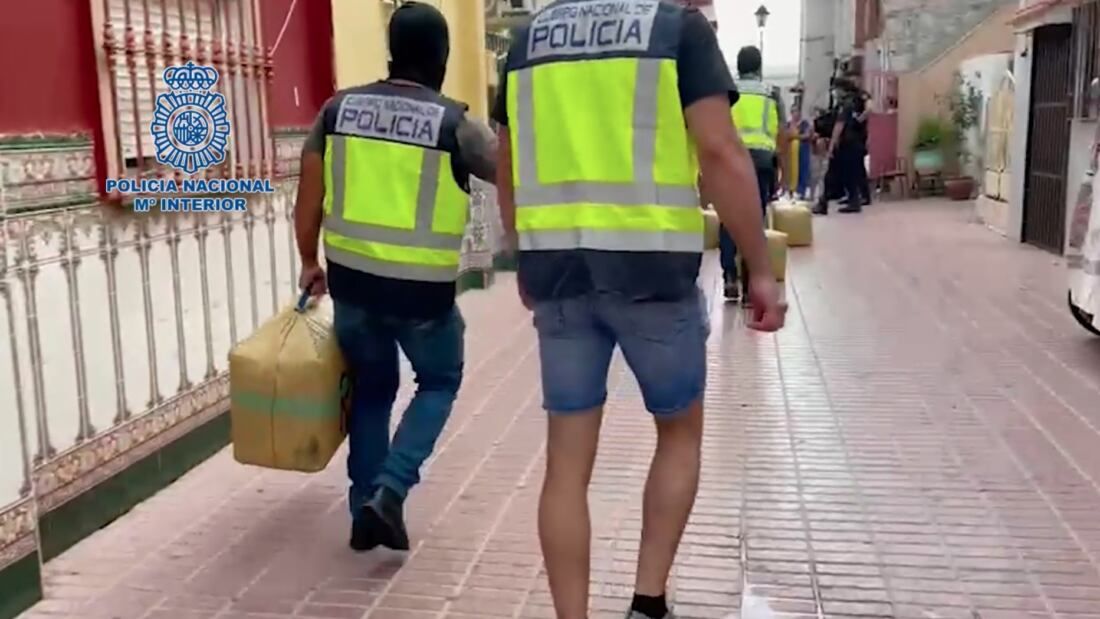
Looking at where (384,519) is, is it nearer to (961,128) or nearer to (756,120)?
(756,120)

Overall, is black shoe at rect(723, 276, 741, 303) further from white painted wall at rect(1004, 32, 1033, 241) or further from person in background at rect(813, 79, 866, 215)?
person in background at rect(813, 79, 866, 215)

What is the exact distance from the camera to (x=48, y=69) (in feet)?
11.5

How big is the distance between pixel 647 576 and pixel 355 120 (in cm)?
155

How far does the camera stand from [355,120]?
130 inches

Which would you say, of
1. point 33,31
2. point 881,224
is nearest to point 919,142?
point 881,224

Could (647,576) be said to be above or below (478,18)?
below

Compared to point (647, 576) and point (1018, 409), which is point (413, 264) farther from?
point (1018, 409)

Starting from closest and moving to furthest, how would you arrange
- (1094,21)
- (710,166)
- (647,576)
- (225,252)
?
(710,166)
(647,576)
(225,252)
(1094,21)

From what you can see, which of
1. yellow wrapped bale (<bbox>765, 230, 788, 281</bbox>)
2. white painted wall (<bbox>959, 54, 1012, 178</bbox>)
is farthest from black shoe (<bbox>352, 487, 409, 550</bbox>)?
white painted wall (<bbox>959, 54, 1012, 178</bbox>)

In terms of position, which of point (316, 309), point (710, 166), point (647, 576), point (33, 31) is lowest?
point (647, 576)

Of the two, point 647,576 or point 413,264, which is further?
point 413,264

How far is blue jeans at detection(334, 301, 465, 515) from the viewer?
3.44 metres

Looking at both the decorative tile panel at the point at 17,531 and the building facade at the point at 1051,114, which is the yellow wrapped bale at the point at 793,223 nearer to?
the building facade at the point at 1051,114

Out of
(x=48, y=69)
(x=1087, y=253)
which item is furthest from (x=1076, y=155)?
(x=48, y=69)
